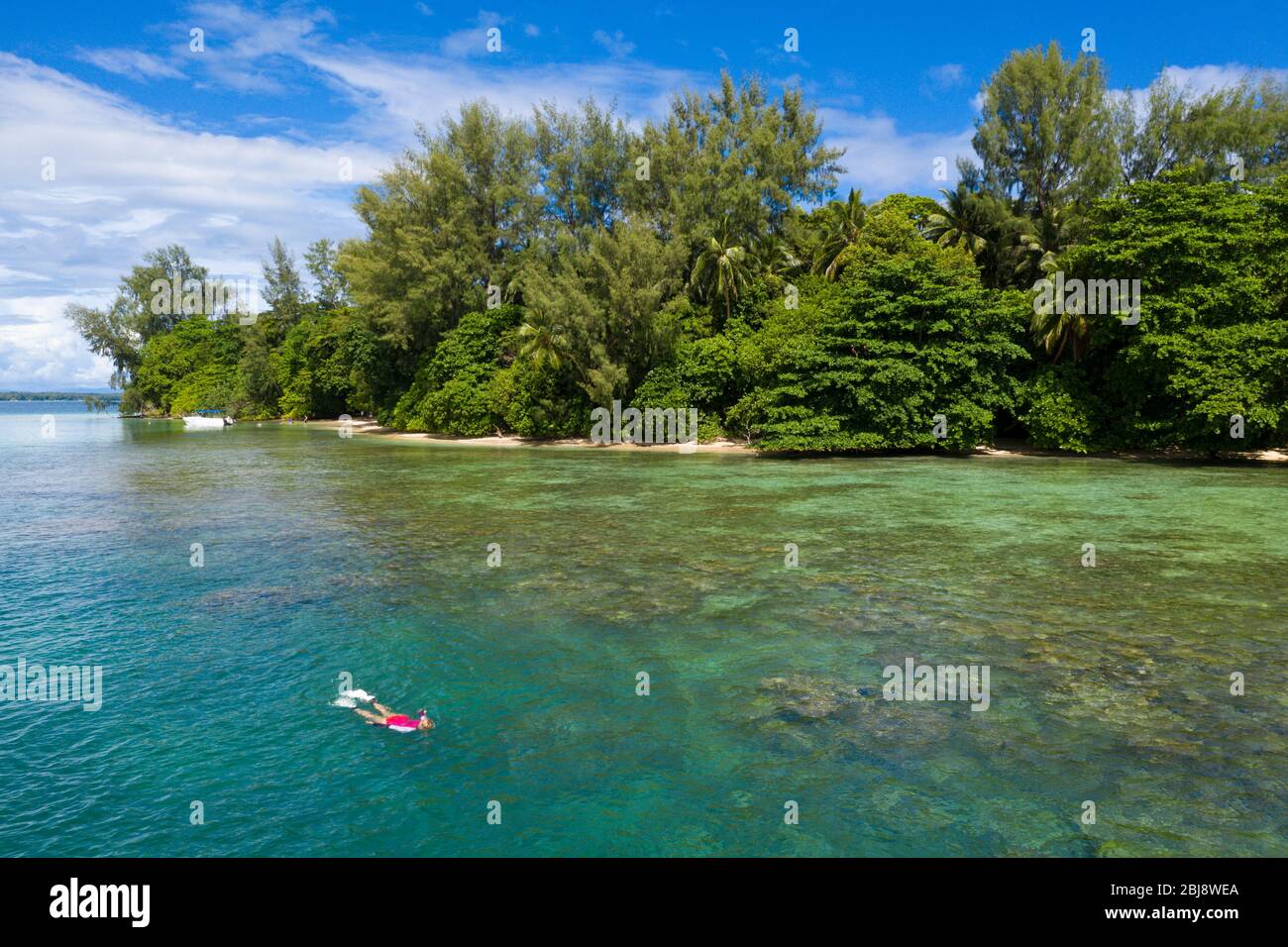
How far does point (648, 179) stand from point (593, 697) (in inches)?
1843

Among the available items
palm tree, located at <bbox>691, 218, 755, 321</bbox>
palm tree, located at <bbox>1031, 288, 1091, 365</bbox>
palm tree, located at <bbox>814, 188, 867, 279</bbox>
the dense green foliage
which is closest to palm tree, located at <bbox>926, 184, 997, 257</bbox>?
the dense green foliage

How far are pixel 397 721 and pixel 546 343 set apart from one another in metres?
40.2

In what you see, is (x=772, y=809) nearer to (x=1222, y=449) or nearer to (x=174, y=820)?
(x=174, y=820)

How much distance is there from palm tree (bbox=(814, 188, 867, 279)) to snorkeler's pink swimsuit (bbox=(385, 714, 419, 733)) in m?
41.1

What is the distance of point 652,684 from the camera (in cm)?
844

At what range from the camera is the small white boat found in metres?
68.7

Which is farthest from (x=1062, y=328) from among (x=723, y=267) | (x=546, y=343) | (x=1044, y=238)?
Answer: (x=546, y=343)

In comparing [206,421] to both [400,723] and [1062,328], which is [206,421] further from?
[400,723]

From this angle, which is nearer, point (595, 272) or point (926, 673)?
point (926, 673)

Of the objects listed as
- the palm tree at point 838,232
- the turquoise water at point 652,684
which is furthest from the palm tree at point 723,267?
the turquoise water at point 652,684

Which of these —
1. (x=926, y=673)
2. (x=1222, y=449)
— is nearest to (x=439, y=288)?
(x=1222, y=449)

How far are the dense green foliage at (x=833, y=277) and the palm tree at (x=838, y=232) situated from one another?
19 centimetres

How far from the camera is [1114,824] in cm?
553

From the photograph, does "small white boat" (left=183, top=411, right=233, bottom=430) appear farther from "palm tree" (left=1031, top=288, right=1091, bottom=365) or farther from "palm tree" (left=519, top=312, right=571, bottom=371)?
"palm tree" (left=1031, top=288, right=1091, bottom=365)
